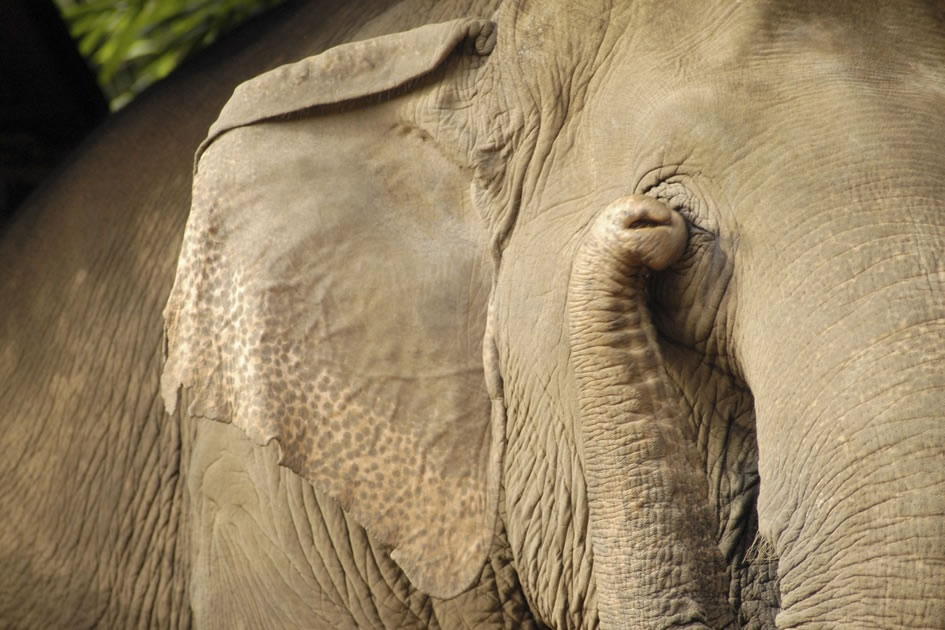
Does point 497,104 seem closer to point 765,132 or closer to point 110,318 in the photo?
point 765,132

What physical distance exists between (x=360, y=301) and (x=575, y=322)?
0.39 metres

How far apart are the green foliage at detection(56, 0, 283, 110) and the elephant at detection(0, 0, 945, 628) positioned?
87 cm

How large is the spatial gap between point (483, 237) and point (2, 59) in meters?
2.15

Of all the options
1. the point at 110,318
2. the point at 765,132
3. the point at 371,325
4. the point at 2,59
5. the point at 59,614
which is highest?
the point at 765,132

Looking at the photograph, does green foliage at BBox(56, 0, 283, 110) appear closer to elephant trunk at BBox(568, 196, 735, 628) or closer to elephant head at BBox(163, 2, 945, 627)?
elephant head at BBox(163, 2, 945, 627)

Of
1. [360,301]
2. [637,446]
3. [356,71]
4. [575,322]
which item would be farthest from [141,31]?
[637,446]

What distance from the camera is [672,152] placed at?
1546mm

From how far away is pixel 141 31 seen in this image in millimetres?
3480

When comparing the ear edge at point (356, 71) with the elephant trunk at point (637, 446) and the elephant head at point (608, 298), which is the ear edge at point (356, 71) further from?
the elephant trunk at point (637, 446)

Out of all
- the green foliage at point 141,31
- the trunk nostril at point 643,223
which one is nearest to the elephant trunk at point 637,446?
the trunk nostril at point 643,223

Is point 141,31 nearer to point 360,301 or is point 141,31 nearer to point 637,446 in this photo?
point 360,301

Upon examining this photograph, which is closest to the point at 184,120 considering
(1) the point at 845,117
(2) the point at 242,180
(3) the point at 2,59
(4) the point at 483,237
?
(3) the point at 2,59

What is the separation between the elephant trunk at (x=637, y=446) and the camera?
4.81ft

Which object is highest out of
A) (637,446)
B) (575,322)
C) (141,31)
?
(575,322)
